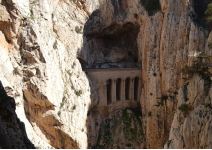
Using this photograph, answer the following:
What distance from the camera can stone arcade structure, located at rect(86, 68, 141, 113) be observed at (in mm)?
57750

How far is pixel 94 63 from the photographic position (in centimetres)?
5991

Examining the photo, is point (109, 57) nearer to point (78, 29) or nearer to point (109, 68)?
point (109, 68)

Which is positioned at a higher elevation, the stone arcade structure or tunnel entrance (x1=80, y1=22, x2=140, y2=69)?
tunnel entrance (x1=80, y1=22, x2=140, y2=69)

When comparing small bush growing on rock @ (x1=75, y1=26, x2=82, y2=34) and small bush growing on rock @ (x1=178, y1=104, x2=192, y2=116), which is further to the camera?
small bush growing on rock @ (x1=75, y1=26, x2=82, y2=34)

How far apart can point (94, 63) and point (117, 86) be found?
3444 millimetres

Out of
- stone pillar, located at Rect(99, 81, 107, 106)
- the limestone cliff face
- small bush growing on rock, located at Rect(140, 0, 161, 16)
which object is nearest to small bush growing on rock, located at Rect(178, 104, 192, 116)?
the limestone cliff face

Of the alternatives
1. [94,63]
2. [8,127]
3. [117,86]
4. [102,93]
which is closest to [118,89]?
[117,86]

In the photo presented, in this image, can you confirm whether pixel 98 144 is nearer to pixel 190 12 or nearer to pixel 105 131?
pixel 105 131

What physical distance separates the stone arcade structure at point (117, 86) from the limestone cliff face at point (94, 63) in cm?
86

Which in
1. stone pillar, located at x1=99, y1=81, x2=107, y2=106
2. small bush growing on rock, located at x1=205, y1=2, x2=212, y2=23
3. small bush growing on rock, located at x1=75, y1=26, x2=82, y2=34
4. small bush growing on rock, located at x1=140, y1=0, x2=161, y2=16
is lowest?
stone pillar, located at x1=99, y1=81, x2=107, y2=106

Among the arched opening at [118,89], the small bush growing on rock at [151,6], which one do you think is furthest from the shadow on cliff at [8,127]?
the arched opening at [118,89]

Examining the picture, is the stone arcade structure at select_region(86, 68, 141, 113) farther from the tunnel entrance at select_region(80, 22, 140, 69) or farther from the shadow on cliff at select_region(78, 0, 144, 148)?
the tunnel entrance at select_region(80, 22, 140, 69)

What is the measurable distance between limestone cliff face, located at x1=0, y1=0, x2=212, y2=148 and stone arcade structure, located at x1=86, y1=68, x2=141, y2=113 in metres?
0.86

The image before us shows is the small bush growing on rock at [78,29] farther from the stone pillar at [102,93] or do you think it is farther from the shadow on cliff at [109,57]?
the stone pillar at [102,93]
